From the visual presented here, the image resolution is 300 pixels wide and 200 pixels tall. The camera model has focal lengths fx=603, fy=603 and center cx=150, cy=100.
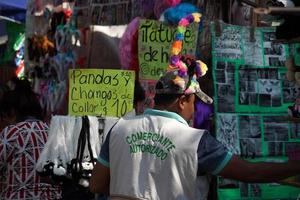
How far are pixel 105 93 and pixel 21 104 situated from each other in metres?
0.51

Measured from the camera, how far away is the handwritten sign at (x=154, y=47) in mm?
4317

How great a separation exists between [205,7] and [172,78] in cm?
194

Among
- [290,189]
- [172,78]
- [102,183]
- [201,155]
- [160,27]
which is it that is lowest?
[290,189]

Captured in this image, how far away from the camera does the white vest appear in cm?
242

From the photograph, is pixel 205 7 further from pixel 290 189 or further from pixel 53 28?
pixel 53 28

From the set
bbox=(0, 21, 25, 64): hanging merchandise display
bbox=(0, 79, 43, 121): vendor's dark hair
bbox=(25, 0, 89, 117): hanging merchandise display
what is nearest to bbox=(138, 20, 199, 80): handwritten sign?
bbox=(0, 79, 43, 121): vendor's dark hair

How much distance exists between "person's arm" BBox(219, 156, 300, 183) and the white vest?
14 centimetres

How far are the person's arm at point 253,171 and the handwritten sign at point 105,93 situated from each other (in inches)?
53.5

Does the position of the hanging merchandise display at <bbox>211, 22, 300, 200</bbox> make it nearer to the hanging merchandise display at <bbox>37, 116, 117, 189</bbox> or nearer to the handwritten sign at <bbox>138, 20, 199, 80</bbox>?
the handwritten sign at <bbox>138, 20, 199, 80</bbox>

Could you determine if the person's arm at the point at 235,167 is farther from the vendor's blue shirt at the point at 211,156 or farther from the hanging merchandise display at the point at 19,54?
the hanging merchandise display at the point at 19,54

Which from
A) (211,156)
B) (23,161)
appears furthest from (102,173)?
(23,161)

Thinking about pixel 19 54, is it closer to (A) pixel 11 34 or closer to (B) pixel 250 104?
(A) pixel 11 34

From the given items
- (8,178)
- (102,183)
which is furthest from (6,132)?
(102,183)

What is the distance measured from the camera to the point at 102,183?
2648mm
